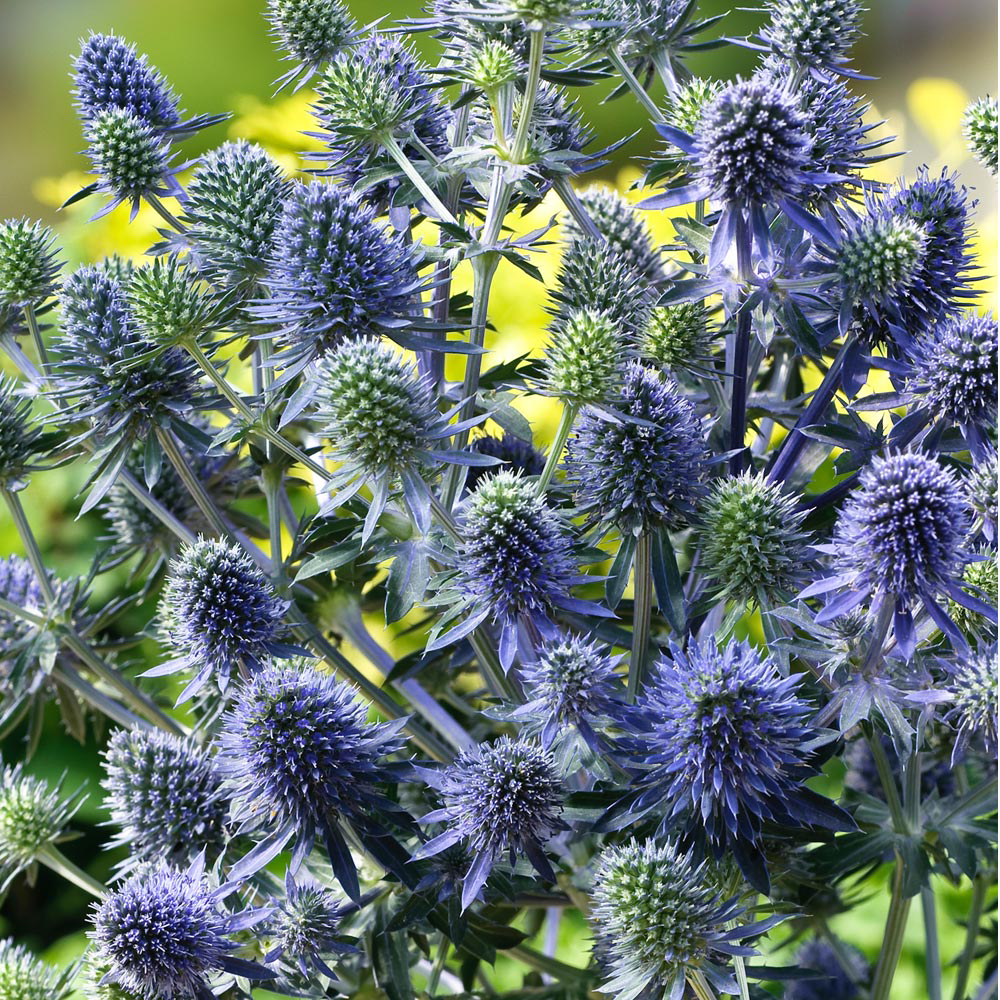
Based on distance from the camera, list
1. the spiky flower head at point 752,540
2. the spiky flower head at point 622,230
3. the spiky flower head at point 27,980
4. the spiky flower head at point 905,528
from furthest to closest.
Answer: the spiky flower head at point 622,230 < the spiky flower head at point 27,980 < the spiky flower head at point 752,540 < the spiky flower head at point 905,528

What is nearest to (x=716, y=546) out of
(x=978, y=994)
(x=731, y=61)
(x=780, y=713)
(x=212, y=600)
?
(x=780, y=713)

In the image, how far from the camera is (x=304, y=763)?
77 cm

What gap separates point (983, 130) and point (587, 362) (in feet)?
1.37

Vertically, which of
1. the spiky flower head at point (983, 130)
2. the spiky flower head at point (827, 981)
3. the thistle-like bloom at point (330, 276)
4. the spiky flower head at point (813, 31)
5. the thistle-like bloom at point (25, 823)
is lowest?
the spiky flower head at point (827, 981)

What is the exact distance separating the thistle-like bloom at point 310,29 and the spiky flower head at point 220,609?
0.40 metres

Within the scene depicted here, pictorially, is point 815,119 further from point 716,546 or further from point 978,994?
point 978,994

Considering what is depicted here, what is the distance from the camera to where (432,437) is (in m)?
0.77

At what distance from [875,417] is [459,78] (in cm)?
90

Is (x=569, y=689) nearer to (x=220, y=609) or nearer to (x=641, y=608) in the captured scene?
(x=641, y=608)

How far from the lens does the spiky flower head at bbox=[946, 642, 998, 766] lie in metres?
0.71

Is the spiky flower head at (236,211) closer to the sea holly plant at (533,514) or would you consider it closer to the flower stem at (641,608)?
the sea holly plant at (533,514)

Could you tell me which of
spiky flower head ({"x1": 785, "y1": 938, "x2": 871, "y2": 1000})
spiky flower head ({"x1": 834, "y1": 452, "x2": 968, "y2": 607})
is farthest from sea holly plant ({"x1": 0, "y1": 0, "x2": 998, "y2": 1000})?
spiky flower head ({"x1": 785, "y1": 938, "x2": 871, "y2": 1000})

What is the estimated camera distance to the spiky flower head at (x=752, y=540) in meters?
0.78

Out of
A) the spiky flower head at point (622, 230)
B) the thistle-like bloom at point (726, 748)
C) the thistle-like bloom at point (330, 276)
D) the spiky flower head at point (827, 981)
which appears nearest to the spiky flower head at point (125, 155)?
the thistle-like bloom at point (330, 276)
